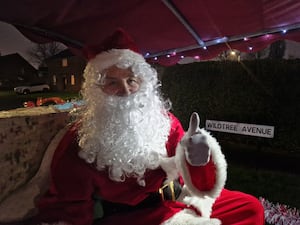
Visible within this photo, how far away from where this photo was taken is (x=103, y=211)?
1666 millimetres

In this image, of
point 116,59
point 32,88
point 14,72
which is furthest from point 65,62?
point 116,59

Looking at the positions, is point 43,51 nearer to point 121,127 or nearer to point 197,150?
point 121,127

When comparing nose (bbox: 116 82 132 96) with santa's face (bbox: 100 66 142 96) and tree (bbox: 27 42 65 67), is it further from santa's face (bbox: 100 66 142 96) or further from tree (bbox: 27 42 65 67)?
tree (bbox: 27 42 65 67)

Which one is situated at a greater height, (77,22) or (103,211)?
(77,22)

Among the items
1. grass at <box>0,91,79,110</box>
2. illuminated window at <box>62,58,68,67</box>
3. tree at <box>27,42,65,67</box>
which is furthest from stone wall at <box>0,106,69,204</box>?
illuminated window at <box>62,58,68,67</box>

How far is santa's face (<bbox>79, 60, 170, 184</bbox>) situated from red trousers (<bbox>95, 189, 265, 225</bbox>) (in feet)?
0.58

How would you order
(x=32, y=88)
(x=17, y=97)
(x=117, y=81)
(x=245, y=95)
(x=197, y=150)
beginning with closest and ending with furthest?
1. (x=197, y=150)
2. (x=117, y=81)
3. (x=17, y=97)
4. (x=32, y=88)
5. (x=245, y=95)

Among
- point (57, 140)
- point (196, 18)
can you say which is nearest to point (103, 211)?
point (57, 140)

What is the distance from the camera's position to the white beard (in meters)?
1.62

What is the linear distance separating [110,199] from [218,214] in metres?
0.58

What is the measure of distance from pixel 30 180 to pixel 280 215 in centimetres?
200

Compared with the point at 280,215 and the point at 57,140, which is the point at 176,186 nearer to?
the point at 57,140

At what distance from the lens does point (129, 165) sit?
64.4 inches

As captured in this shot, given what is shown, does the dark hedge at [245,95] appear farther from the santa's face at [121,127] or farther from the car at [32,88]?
the santa's face at [121,127]
